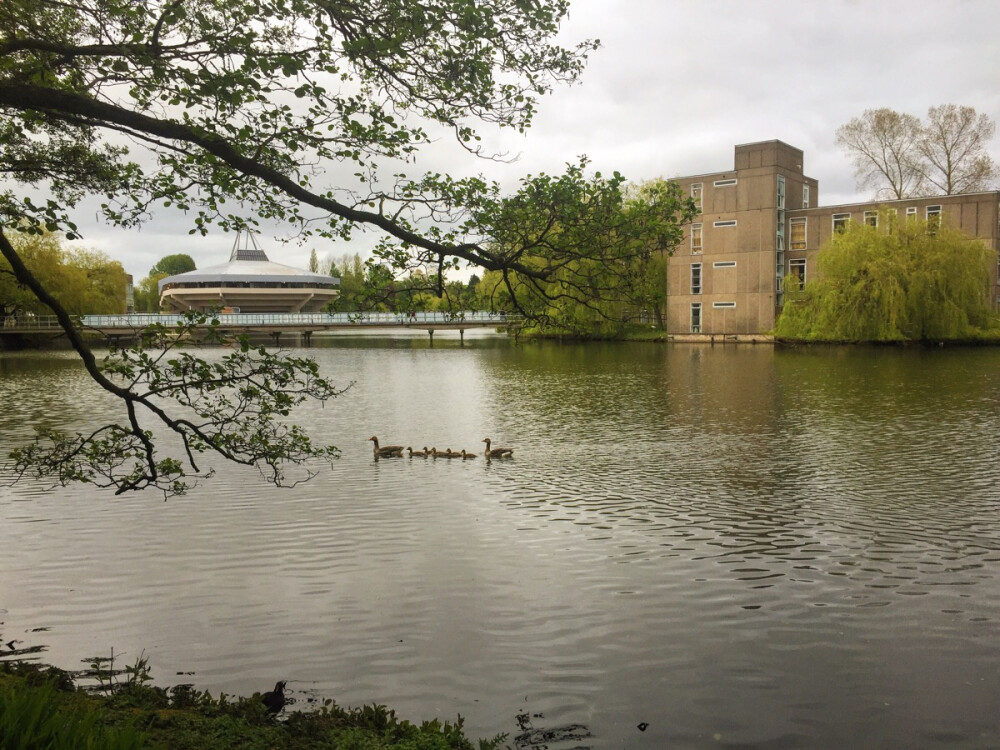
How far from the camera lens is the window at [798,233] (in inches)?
2926

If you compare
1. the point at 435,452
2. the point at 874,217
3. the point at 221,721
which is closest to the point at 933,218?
the point at 874,217

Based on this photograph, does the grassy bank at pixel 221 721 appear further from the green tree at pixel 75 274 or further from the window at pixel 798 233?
the window at pixel 798 233

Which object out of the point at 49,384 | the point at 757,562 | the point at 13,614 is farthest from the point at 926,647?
the point at 49,384

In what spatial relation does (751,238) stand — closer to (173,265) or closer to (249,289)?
(249,289)

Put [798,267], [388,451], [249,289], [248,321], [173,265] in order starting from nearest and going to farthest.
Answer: [388,451] < [798,267] < [248,321] < [249,289] < [173,265]

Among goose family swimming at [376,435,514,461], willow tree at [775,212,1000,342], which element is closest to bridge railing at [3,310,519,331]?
willow tree at [775,212,1000,342]

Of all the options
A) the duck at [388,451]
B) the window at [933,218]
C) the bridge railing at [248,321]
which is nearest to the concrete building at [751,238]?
the window at [933,218]

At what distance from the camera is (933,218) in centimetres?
6259

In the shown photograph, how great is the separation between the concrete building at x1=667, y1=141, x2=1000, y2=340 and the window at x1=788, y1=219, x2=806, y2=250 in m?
0.09

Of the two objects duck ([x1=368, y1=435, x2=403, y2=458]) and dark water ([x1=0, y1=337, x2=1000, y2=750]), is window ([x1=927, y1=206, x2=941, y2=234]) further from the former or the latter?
duck ([x1=368, y1=435, x2=403, y2=458])

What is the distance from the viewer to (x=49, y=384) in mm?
39656

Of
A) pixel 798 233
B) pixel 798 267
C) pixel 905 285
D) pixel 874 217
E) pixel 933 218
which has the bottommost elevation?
pixel 905 285

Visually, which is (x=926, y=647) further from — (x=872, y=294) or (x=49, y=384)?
(x=872, y=294)

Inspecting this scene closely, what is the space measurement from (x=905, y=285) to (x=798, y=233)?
17.2m
